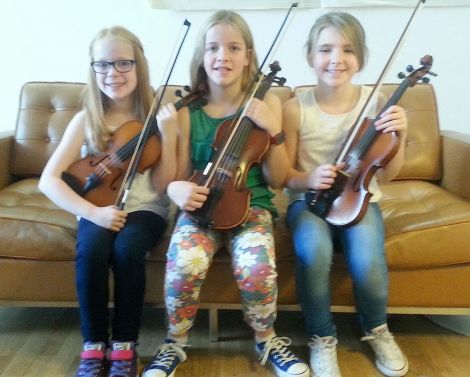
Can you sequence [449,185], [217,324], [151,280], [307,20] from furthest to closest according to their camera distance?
[307,20] < [449,185] < [217,324] < [151,280]

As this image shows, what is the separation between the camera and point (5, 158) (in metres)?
1.85

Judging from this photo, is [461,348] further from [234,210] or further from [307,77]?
[307,77]

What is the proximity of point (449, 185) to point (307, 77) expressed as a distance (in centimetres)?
84

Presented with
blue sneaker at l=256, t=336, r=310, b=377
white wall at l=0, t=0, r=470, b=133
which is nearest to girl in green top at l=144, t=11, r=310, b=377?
blue sneaker at l=256, t=336, r=310, b=377

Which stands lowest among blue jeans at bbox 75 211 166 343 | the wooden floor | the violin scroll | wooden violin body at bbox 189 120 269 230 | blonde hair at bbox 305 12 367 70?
the wooden floor

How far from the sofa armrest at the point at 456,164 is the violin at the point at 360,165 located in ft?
1.64

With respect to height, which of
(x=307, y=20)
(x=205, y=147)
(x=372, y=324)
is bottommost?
(x=372, y=324)

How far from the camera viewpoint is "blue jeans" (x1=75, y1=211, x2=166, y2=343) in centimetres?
123

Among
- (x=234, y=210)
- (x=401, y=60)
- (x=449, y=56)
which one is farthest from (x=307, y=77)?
(x=234, y=210)

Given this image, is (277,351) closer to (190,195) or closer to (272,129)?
(190,195)

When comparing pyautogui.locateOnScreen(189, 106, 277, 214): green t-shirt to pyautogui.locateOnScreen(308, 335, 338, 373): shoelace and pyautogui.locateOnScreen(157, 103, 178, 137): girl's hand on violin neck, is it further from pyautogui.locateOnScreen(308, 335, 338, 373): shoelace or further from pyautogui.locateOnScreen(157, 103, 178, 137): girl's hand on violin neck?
pyautogui.locateOnScreen(308, 335, 338, 373): shoelace

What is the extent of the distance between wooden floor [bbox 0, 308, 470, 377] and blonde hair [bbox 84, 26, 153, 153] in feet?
2.06

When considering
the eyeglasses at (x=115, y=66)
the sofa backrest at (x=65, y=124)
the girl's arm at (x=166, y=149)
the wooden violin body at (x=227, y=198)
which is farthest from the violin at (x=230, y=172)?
the sofa backrest at (x=65, y=124)

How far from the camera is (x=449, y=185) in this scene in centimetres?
174
